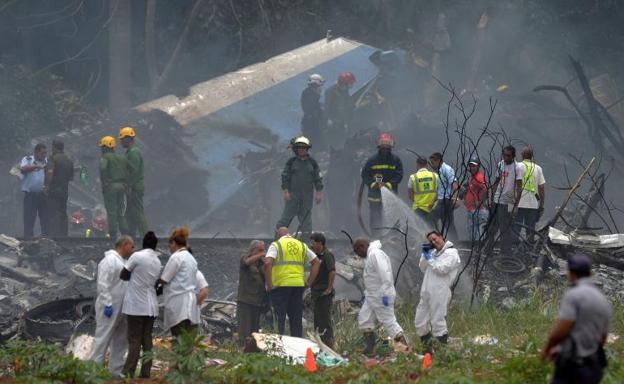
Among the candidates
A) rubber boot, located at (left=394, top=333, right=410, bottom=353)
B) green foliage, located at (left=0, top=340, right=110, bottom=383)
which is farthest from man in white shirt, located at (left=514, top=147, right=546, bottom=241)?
green foliage, located at (left=0, top=340, right=110, bottom=383)

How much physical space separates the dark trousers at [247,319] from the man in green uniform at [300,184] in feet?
11.5

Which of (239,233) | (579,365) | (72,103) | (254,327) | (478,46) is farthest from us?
(478,46)

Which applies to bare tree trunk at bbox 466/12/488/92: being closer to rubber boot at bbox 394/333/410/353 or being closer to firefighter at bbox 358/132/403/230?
firefighter at bbox 358/132/403/230

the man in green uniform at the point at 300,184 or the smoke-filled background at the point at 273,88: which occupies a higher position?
the smoke-filled background at the point at 273,88

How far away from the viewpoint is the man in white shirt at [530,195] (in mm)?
15734

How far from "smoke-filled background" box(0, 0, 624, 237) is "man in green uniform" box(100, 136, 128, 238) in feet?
11.5

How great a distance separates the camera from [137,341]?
9.93m

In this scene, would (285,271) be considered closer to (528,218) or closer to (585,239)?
(528,218)

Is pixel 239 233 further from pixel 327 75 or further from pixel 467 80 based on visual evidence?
pixel 467 80

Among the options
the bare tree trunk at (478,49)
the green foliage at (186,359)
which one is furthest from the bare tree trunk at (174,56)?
the green foliage at (186,359)

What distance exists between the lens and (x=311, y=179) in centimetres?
1659

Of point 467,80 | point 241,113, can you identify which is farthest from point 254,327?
point 467,80

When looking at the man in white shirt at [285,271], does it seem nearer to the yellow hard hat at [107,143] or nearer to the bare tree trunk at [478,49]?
the yellow hard hat at [107,143]

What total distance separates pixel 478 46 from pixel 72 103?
33.9ft
